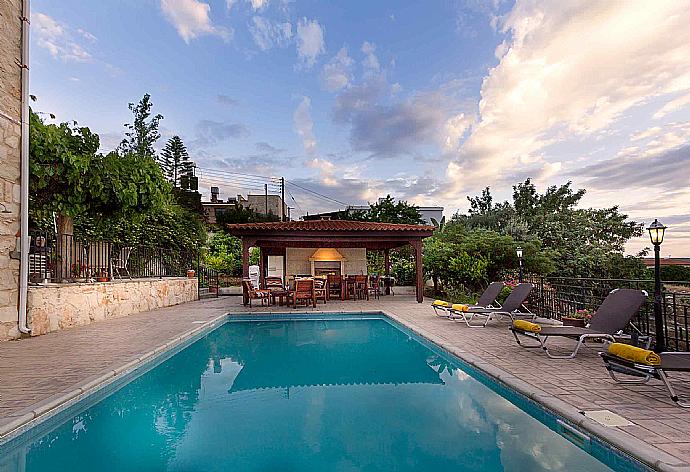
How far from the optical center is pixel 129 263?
13.5m

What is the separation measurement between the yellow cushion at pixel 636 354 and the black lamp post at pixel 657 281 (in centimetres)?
224

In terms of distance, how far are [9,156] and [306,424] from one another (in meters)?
7.44

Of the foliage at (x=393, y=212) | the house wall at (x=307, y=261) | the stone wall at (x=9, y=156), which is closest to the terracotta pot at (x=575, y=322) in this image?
the stone wall at (x=9, y=156)

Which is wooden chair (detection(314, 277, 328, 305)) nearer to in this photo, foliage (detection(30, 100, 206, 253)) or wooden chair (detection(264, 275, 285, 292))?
wooden chair (detection(264, 275, 285, 292))

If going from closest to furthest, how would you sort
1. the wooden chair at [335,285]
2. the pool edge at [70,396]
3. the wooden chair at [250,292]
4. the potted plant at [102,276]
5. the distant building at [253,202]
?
the pool edge at [70,396] → the potted plant at [102,276] → the wooden chair at [250,292] → the wooden chair at [335,285] → the distant building at [253,202]

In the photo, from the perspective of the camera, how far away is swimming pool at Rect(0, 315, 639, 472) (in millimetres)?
3539

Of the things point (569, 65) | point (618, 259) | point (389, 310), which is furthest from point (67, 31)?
point (618, 259)

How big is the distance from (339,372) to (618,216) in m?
23.2

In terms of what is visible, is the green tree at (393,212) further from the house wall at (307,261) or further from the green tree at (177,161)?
the green tree at (177,161)

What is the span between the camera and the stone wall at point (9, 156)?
767 cm

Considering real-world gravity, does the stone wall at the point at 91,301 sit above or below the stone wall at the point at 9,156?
below

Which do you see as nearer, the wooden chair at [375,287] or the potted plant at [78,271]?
the potted plant at [78,271]

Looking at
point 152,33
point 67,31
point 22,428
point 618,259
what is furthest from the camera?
point 618,259

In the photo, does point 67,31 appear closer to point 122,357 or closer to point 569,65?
point 122,357
